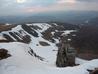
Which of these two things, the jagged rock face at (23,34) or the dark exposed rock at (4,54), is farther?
the jagged rock face at (23,34)

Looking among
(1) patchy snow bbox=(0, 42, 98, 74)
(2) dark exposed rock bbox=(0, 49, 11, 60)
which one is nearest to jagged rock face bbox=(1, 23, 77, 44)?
(2) dark exposed rock bbox=(0, 49, 11, 60)

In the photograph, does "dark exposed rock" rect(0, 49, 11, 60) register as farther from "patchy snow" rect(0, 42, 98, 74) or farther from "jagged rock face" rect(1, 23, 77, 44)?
"jagged rock face" rect(1, 23, 77, 44)

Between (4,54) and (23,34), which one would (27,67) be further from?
(23,34)

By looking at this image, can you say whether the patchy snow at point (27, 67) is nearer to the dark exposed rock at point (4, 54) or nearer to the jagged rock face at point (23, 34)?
the dark exposed rock at point (4, 54)

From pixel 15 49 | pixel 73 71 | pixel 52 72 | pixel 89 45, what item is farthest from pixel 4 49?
pixel 89 45

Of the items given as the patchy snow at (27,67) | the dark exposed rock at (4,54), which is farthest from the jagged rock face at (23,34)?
the patchy snow at (27,67)

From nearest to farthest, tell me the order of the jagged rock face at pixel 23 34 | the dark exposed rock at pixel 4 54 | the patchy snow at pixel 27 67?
the patchy snow at pixel 27 67 < the dark exposed rock at pixel 4 54 < the jagged rock face at pixel 23 34

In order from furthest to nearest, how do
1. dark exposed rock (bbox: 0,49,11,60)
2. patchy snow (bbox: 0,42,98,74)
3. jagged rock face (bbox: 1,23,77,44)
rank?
jagged rock face (bbox: 1,23,77,44), dark exposed rock (bbox: 0,49,11,60), patchy snow (bbox: 0,42,98,74)

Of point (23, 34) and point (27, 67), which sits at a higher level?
point (27, 67)

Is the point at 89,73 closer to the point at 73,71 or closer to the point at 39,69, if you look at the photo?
the point at 73,71

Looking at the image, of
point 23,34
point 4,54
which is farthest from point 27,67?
point 23,34

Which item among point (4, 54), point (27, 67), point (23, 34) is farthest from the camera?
point (23, 34)
